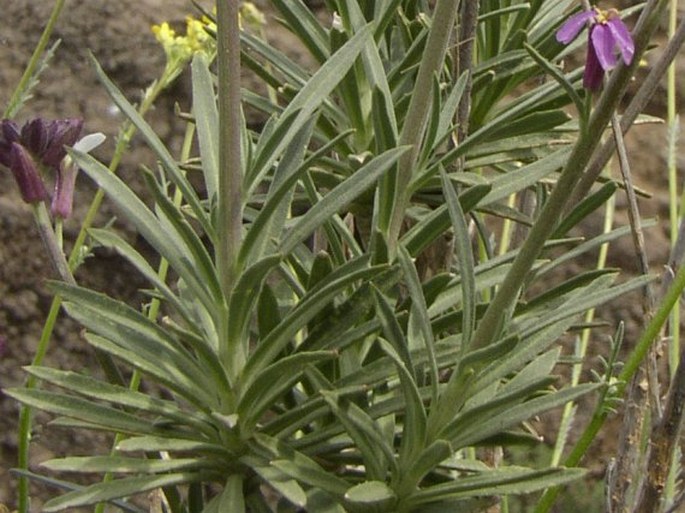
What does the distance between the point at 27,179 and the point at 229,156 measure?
0.17 meters

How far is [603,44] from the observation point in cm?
61

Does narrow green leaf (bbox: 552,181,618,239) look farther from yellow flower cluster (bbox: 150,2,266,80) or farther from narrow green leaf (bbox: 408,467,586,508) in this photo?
yellow flower cluster (bbox: 150,2,266,80)

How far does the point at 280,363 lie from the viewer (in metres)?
0.72

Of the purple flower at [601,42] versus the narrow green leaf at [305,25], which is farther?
the narrow green leaf at [305,25]

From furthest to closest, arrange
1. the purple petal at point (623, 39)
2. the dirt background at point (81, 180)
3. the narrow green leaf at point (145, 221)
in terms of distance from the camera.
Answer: the dirt background at point (81, 180) < the narrow green leaf at point (145, 221) < the purple petal at point (623, 39)

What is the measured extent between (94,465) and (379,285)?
0.23 meters

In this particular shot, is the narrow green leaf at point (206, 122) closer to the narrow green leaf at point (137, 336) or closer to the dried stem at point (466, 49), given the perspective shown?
the narrow green leaf at point (137, 336)

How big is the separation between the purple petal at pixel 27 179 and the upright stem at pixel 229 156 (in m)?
0.14

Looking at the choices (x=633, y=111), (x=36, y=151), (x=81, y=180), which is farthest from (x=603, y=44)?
(x=81, y=180)

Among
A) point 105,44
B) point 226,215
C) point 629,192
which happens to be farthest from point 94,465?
point 105,44

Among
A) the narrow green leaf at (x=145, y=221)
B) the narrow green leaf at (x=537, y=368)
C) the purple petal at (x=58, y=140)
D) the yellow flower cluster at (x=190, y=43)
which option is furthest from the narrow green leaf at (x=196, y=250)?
the yellow flower cluster at (x=190, y=43)

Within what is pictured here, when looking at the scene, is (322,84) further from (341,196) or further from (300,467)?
(300,467)

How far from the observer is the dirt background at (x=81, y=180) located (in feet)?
5.08

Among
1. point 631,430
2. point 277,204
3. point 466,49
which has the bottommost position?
point 631,430
